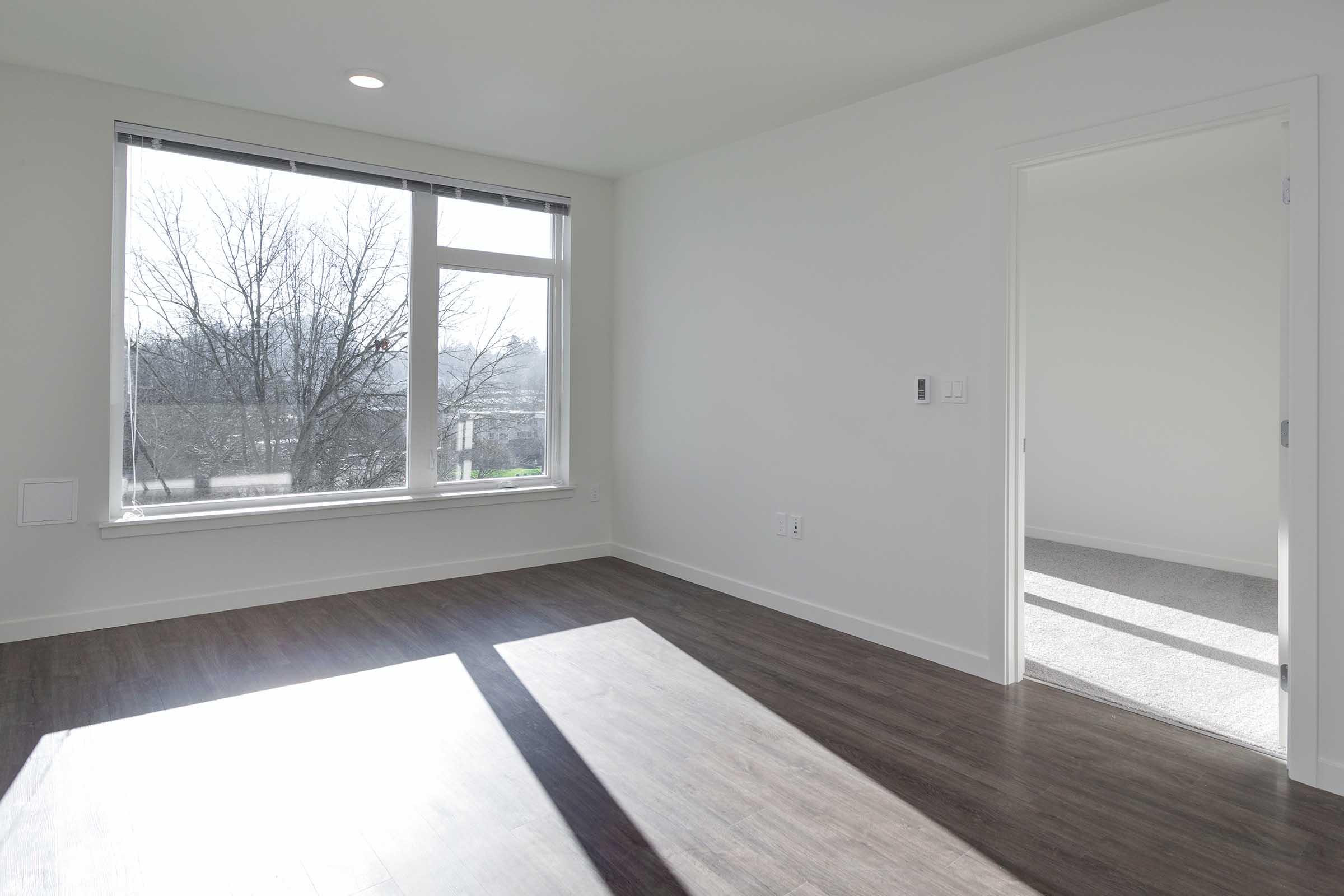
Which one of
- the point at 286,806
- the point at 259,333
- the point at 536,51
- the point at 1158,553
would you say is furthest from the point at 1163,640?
the point at 259,333

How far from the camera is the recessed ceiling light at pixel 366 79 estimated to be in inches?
132

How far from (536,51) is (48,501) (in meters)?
2.93

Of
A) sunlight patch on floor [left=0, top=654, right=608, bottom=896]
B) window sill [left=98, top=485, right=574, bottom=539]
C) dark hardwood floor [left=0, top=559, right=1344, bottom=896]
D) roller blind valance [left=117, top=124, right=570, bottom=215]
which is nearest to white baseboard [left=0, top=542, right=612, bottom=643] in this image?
dark hardwood floor [left=0, top=559, right=1344, bottom=896]

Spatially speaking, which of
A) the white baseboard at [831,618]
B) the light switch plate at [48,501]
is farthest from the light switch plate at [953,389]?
the light switch plate at [48,501]

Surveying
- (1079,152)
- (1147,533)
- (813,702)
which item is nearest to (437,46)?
(1079,152)

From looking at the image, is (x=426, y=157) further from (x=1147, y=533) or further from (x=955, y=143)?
(x=1147, y=533)

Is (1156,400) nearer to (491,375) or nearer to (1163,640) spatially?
(1163,640)

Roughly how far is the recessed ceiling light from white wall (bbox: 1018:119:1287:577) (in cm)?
374

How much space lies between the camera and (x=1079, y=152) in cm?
282

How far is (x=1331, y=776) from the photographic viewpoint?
225cm

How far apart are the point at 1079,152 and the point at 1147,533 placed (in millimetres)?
3769

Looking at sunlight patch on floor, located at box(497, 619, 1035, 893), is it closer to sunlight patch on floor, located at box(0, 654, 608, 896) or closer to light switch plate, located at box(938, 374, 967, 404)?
sunlight patch on floor, located at box(0, 654, 608, 896)

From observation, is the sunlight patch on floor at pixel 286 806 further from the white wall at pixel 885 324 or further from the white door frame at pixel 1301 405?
the white door frame at pixel 1301 405

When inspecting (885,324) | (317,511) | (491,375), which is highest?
(885,324)
